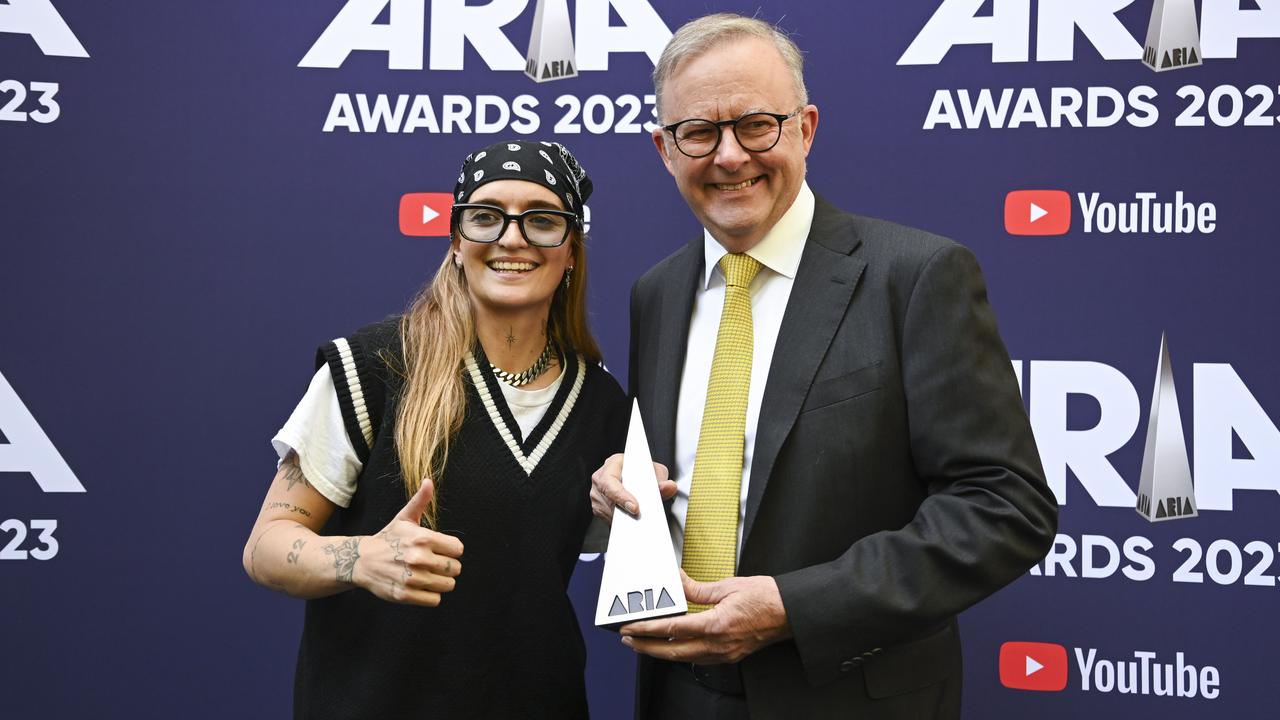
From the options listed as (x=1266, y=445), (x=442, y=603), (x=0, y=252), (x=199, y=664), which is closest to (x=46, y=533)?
(x=199, y=664)

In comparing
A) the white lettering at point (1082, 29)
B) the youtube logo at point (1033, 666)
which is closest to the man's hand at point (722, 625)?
the youtube logo at point (1033, 666)

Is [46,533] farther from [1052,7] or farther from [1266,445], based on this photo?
[1266,445]

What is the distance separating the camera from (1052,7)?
239cm

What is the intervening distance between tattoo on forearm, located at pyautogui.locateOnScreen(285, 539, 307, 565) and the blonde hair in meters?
0.18

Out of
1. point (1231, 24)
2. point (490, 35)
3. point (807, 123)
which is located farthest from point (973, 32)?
point (490, 35)

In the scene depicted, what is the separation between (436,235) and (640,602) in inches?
59.6

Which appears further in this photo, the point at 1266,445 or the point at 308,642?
the point at 1266,445

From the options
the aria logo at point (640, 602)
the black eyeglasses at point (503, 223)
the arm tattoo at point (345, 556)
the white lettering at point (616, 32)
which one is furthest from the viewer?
the white lettering at point (616, 32)

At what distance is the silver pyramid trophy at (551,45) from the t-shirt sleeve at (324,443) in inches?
48.1

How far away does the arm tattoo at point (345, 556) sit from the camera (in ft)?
4.82

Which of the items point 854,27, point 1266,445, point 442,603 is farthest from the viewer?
point 854,27

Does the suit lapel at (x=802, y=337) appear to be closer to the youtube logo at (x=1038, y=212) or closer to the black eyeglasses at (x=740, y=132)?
the black eyeglasses at (x=740, y=132)

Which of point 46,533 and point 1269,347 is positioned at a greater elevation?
point 1269,347

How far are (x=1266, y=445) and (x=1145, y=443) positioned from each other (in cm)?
27
